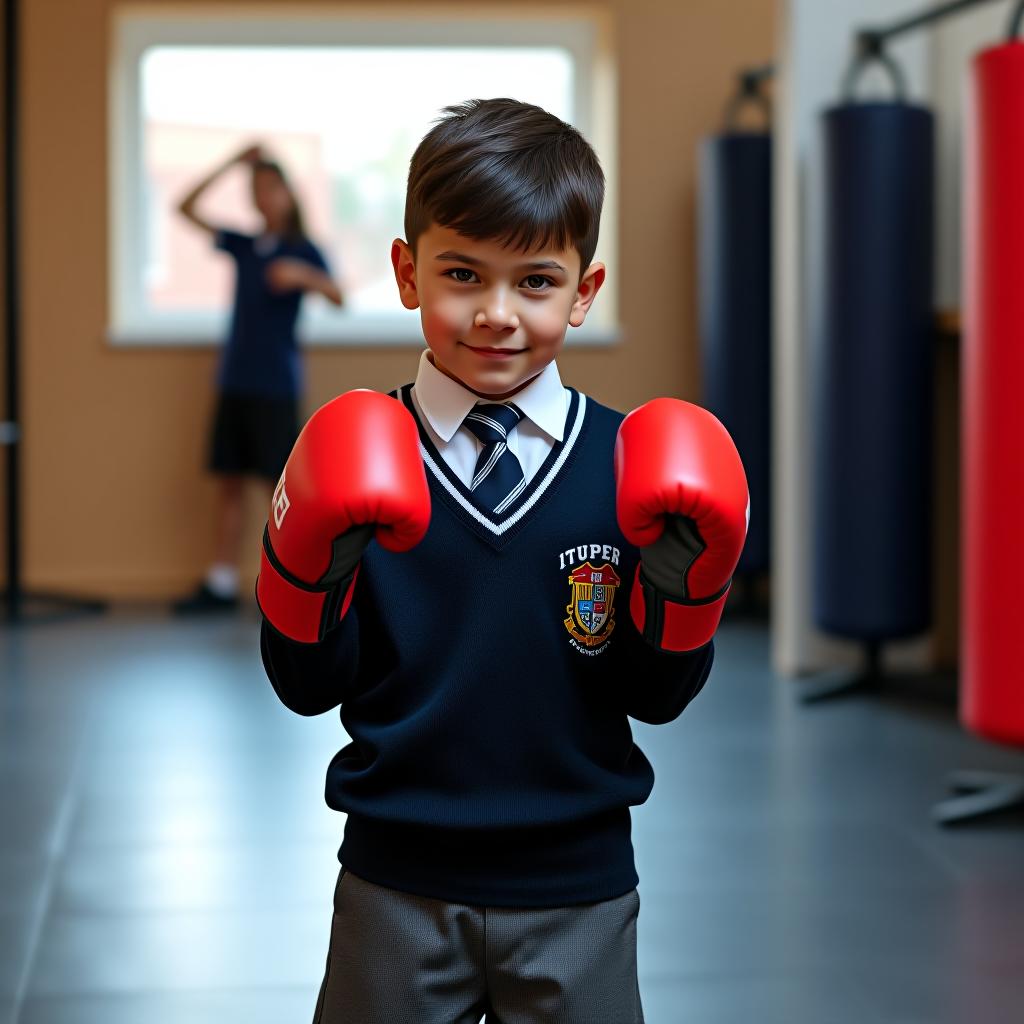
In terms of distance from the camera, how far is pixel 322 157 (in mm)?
5680

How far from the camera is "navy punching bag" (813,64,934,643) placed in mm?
3660

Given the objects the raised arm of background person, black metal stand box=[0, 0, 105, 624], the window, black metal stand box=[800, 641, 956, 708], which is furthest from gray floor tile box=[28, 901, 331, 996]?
the window

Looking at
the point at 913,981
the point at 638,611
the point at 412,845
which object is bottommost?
the point at 913,981

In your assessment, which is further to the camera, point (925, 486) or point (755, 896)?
point (925, 486)

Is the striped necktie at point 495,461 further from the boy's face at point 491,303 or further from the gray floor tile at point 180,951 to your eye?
the gray floor tile at point 180,951

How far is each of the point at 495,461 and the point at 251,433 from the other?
4.09m

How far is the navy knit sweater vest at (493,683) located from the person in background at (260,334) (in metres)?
3.90

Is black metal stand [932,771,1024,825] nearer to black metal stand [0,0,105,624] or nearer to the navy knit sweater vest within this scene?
the navy knit sweater vest

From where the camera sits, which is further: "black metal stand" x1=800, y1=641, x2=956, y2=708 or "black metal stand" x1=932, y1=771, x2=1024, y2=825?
"black metal stand" x1=800, y1=641, x2=956, y2=708

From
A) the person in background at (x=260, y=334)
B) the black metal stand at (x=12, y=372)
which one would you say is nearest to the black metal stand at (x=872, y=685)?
the person in background at (x=260, y=334)

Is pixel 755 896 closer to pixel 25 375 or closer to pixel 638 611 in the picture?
pixel 638 611

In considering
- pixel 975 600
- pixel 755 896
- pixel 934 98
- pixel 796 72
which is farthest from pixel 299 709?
pixel 934 98

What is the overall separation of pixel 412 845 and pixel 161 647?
349 centimetres

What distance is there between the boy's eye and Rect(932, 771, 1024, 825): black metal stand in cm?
197
